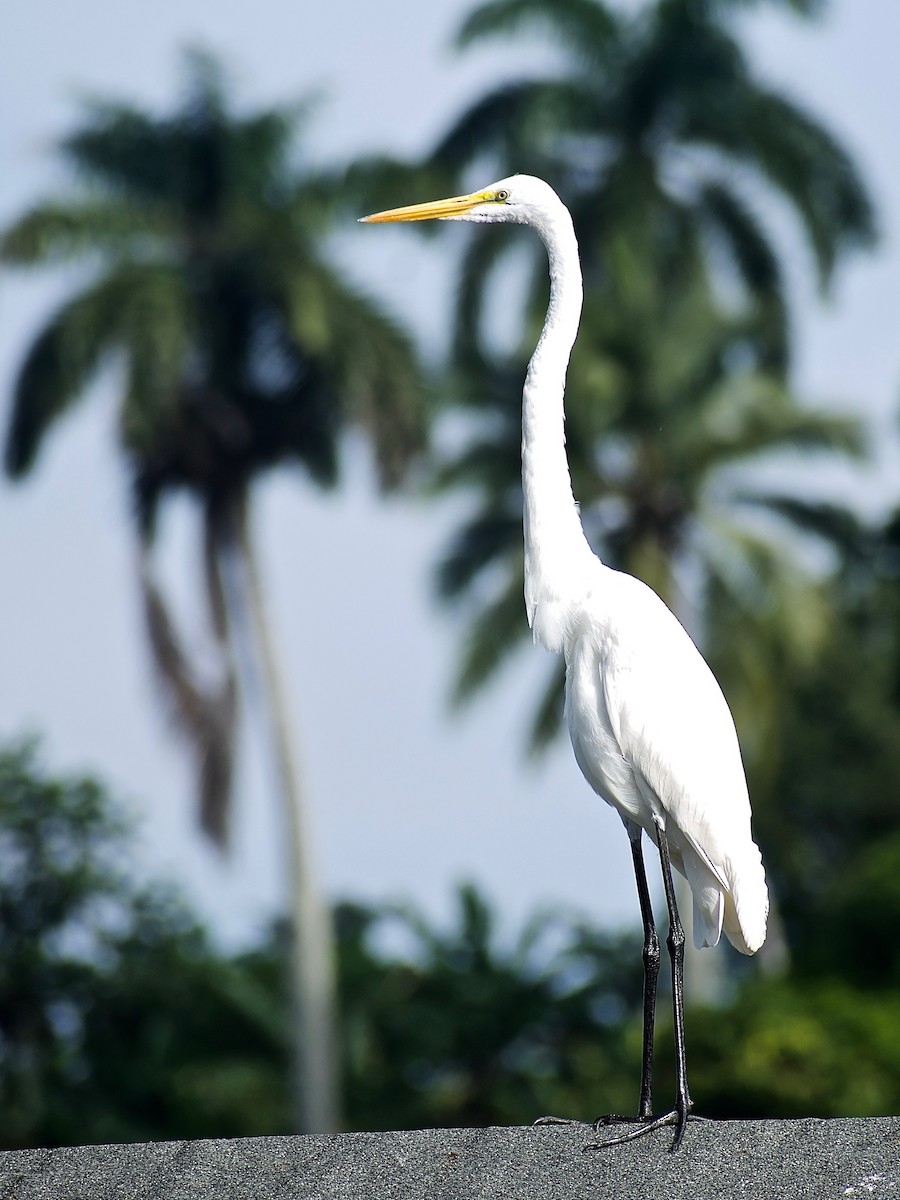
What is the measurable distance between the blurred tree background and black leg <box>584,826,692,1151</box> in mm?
13933

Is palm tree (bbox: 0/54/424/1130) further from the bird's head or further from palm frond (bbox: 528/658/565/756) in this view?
the bird's head

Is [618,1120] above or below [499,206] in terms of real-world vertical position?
below

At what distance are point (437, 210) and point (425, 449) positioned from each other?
16.2 metres

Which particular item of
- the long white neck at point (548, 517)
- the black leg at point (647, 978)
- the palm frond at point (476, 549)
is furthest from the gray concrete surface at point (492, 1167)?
the palm frond at point (476, 549)

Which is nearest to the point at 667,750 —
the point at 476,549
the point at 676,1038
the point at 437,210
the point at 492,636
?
the point at 676,1038

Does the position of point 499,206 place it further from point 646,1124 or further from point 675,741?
point 646,1124

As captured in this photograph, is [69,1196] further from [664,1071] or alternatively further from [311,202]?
[311,202]

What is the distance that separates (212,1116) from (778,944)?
8.44m

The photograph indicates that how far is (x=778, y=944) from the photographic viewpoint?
81.3 feet

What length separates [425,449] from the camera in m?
22.5

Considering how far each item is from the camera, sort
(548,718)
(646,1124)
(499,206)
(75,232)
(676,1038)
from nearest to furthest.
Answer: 1. (646,1124)
2. (676,1038)
3. (499,206)
4. (75,232)
5. (548,718)

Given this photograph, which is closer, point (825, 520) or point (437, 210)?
point (437, 210)

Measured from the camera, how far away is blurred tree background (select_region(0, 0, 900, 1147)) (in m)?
21.6

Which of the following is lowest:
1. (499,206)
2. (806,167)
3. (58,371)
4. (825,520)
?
(499,206)
